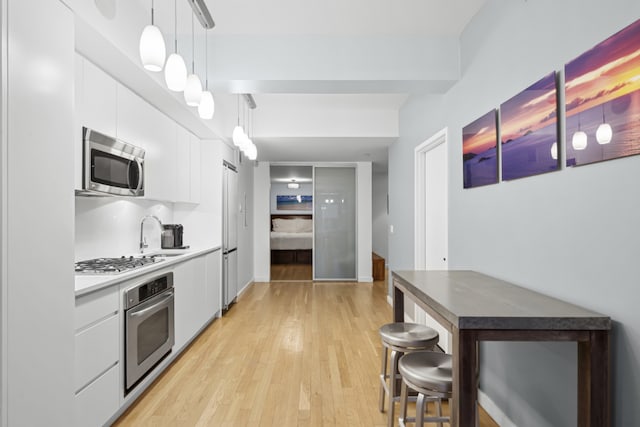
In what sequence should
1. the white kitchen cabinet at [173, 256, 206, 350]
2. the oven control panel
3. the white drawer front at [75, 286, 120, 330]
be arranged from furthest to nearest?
the white kitchen cabinet at [173, 256, 206, 350], the oven control panel, the white drawer front at [75, 286, 120, 330]

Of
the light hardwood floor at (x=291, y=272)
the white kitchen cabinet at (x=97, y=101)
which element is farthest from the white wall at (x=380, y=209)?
the white kitchen cabinet at (x=97, y=101)

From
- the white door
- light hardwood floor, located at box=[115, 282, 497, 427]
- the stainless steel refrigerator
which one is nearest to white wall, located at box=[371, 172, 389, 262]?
light hardwood floor, located at box=[115, 282, 497, 427]

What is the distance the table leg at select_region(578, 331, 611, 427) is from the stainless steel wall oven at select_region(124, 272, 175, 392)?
7.58 ft

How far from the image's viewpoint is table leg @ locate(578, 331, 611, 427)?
125 cm

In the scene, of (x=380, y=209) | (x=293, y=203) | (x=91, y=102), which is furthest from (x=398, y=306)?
(x=293, y=203)

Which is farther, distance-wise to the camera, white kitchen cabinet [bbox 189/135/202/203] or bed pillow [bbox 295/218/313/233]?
bed pillow [bbox 295/218/313/233]

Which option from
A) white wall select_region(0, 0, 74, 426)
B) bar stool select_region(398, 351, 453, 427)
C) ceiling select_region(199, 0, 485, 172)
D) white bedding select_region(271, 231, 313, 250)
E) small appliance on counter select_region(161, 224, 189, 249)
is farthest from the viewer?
white bedding select_region(271, 231, 313, 250)

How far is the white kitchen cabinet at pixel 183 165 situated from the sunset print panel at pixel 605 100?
333cm

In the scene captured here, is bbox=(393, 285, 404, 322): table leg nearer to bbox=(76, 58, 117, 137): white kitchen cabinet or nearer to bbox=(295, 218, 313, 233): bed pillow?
bbox=(76, 58, 117, 137): white kitchen cabinet

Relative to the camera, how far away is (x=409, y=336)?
6.91 ft

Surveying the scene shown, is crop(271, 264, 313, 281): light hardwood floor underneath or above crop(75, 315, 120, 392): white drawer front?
underneath

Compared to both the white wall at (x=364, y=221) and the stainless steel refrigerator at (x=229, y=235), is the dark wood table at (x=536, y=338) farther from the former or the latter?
the white wall at (x=364, y=221)

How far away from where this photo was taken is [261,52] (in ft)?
9.36

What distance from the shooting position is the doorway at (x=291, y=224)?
26.9 ft
